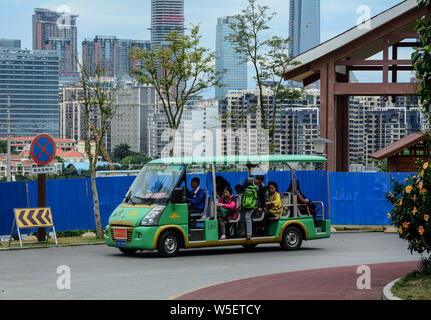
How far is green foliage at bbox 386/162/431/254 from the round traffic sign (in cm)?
1144

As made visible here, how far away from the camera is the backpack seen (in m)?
18.8

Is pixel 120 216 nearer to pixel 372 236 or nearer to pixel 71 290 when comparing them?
pixel 71 290

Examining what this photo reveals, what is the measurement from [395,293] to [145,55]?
20349 millimetres

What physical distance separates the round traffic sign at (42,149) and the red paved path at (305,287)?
9211 mm

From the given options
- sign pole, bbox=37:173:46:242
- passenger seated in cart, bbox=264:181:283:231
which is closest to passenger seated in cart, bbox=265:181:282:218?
passenger seated in cart, bbox=264:181:283:231

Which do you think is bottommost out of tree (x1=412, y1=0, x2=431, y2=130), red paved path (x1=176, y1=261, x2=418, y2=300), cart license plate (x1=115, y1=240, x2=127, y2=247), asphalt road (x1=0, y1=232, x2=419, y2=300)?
asphalt road (x1=0, y1=232, x2=419, y2=300)

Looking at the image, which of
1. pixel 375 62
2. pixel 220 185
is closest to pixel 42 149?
pixel 220 185

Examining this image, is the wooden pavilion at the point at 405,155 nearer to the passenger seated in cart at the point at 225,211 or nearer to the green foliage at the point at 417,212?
the passenger seated in cart at the point at 225,211

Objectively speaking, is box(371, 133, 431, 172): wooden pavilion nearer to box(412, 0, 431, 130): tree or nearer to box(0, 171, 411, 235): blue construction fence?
box(0, 171, 411, 235): blue construction fence

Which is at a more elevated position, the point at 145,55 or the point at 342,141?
the point at 145,55

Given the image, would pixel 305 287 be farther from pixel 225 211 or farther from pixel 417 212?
pixel 225 211

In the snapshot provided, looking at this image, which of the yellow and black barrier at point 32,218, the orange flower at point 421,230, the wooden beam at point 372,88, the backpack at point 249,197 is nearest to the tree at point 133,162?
the wooden beam at point 372,88
